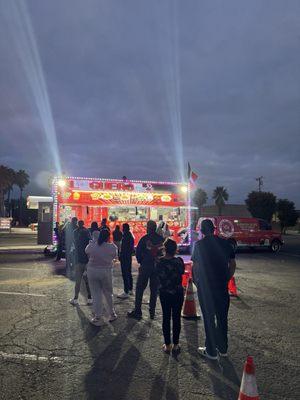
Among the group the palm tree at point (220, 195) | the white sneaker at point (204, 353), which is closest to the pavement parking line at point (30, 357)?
the white sneaker at point (204, 353)

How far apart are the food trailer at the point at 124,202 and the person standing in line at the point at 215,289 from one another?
1122 centimetres

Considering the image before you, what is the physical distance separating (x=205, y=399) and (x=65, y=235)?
1169 centimetres

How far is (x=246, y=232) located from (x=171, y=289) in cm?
1794

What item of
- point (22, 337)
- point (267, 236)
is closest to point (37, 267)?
point (22, 337)

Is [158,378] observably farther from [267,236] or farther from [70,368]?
[267,236]

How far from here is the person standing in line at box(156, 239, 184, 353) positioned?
545 centimetres

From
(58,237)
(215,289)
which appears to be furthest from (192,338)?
(58,237)

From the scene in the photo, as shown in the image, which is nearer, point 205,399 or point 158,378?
point 205,399

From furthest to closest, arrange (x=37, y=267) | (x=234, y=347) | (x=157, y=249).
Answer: (x=37, y=267)
(x=157, y=249)
(x=234, y=347)

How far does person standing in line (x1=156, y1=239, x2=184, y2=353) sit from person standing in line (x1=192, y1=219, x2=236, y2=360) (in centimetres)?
35

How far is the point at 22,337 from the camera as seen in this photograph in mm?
6152

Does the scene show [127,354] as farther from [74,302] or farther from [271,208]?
[271,208]

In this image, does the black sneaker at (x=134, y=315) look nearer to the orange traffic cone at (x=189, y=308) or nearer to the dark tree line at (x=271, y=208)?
the orange traffic cone at (x=189, y=308)

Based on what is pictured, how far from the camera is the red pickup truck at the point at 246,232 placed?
72.9 feet
